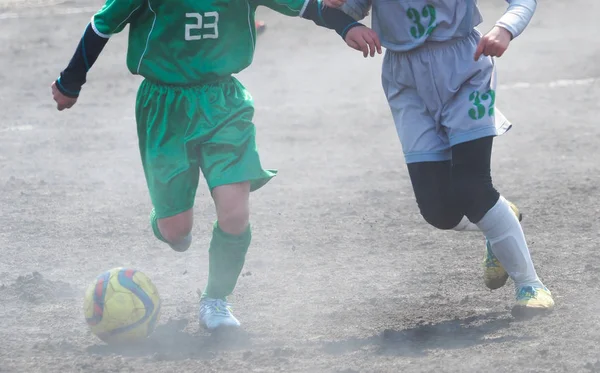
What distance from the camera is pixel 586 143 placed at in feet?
26.3

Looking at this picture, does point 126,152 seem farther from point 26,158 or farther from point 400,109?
point 400,109

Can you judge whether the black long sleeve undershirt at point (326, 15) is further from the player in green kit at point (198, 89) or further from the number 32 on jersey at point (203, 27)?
the number 32 on jersey at point (203, 27)

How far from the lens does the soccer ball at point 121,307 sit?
4.66 meters

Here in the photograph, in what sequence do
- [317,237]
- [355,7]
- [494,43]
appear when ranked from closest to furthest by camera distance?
[494,43], [355,7], [317,237]

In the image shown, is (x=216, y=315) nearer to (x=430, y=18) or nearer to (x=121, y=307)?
(x=121, y=307)

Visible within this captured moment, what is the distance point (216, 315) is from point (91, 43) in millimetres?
1256

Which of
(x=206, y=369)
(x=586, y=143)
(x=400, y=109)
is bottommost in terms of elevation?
(x=586, y=143)

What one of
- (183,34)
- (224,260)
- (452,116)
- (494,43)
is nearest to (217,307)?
(224,260)

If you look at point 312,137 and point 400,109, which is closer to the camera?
point 400,109

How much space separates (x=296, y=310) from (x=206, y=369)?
879 mm

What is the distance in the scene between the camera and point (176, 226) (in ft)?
16.4

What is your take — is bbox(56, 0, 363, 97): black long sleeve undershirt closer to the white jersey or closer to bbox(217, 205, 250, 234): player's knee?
the white jersey

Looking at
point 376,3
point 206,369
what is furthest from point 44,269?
point 376,3

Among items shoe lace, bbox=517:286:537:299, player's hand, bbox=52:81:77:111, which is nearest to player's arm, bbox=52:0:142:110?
player's hand, bbox=52:81:77:111
